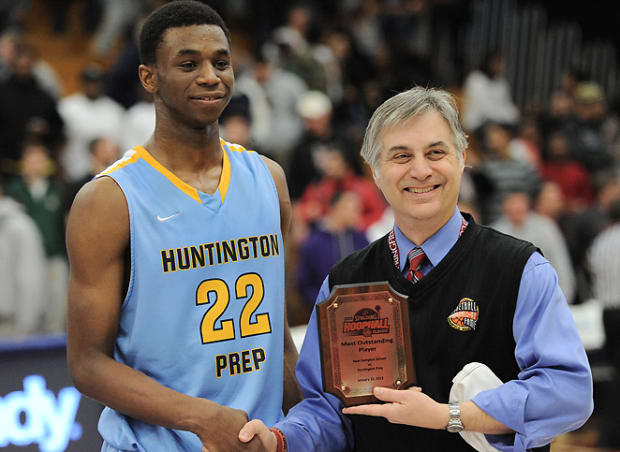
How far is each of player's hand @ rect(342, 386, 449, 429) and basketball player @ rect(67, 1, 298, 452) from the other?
432 millimetres

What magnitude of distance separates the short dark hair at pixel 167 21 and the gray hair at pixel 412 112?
609 mm

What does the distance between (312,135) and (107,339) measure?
7.42 metres

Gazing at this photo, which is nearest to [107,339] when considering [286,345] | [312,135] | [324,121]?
[286,345]

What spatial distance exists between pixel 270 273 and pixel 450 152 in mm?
701

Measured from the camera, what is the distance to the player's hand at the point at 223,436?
8.80 ft

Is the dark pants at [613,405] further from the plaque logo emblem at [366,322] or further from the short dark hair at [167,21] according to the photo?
the short dark hair at [167,21]

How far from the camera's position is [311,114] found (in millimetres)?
10133

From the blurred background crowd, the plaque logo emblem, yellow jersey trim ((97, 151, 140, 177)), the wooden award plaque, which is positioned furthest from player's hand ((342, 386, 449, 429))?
the blurred background crowd

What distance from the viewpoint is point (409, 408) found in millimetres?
2494

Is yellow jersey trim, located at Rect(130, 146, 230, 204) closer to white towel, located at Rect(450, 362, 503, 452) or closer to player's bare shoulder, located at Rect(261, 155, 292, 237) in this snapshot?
player's bare shoulder, located at Rect(261, 155, 292, 237)

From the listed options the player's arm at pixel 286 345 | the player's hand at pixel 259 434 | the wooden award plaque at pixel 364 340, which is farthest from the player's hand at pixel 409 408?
the player's arm at pixel 286 345

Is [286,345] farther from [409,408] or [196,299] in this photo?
[409,408]

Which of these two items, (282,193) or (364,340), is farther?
(282,193)

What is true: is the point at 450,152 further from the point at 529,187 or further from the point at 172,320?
the point at 529,187
